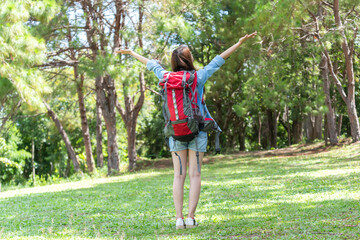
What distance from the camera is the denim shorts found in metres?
3.87

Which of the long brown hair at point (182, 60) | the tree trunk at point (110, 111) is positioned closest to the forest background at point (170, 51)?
the tree trunk at point (110, 111)

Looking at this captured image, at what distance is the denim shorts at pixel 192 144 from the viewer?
3.87 metres

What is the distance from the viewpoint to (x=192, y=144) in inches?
154

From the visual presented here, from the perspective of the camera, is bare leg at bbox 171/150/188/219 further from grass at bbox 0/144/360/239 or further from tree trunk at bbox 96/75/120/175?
tree trunk at bbox 96/75/120/175

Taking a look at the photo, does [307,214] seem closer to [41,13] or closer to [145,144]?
[41,13]

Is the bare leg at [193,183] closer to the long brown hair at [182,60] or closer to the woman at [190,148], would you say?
the woman at [190,148]

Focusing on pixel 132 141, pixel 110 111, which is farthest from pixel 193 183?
pixel 132 141

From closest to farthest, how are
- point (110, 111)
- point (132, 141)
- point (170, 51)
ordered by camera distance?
1. point (170, 51)
2. point (110, 111)
3. point (132, 141)

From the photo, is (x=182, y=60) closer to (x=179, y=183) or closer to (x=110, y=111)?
(x=179, y=183)

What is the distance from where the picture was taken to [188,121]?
3727 millimetres

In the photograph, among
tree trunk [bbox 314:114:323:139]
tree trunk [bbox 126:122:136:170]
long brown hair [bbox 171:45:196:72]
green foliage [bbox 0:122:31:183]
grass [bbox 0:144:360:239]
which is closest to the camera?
grass [bbox 0:144:360:239]

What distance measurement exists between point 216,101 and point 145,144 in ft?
34.4

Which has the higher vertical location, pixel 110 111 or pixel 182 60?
pixel 110 111

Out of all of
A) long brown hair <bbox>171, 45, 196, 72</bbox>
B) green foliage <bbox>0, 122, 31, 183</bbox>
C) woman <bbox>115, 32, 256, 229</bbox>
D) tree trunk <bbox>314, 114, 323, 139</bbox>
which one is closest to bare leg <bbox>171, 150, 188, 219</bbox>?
woman <bbox>115, 32, 256, 229</bbox>
